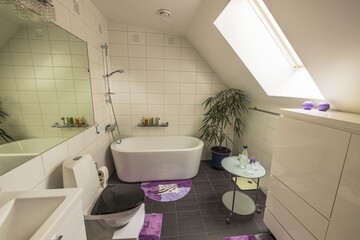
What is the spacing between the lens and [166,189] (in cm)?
232

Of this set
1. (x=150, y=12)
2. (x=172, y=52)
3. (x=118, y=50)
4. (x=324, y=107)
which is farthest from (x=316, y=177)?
(x=118, y=50)

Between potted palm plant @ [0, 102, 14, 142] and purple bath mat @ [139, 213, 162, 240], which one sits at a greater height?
potted palm plant @ [0, 102, 14, 142]

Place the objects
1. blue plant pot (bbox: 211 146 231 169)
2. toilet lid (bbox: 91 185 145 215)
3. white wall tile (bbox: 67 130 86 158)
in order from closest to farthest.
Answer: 1. toilet lid (bbox: 91 185 145 215)
2. white wall tile (bbox: 67 130 86 158)
3. blue plant pot (bbox: 211 146 231 169)

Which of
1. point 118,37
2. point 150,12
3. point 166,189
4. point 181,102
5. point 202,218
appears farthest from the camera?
point 181,102

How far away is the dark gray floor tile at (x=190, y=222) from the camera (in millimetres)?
1676

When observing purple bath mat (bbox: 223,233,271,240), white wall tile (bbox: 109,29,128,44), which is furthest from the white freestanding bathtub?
white wall tile (bbox: 109,29,128,44)

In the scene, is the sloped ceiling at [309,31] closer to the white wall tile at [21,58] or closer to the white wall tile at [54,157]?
the white wall tile at [21,58]

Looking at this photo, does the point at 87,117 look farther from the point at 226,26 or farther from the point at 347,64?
the point at 347,64

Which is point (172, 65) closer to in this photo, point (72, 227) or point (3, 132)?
point (3, 132)

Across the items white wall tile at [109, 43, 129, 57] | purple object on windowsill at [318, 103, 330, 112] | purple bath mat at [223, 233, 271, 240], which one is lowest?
purple bath mat at [223, 233, 271, 240]

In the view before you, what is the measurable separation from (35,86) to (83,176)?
2.62ft

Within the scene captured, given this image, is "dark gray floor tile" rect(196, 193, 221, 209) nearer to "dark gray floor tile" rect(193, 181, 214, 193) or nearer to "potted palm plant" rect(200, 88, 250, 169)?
"dark gray floor tile" rect(193, 181, 214, 193)

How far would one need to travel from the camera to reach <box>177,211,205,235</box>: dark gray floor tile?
168 cm

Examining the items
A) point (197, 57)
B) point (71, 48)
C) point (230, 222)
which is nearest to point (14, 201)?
point (71, 48)
